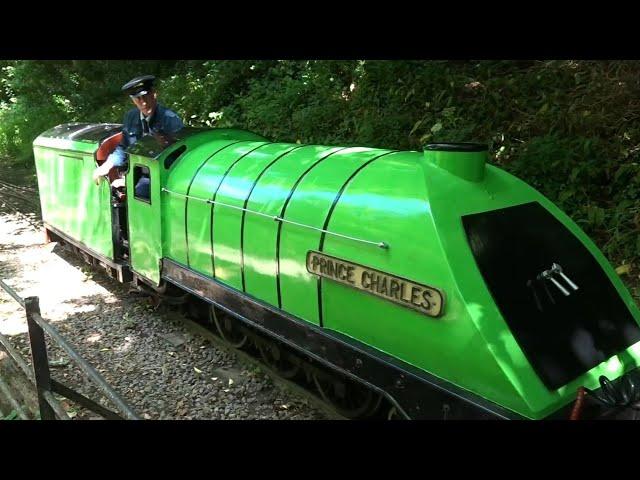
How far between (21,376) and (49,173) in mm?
5137

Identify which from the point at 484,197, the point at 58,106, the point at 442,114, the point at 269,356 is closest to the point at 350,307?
the point at 484,197

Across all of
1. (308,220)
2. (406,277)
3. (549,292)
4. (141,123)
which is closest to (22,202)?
(141,123)

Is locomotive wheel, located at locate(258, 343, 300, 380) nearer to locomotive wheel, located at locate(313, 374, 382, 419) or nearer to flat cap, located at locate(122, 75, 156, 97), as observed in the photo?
locomotive wheel, located at locate(313, 374, 382, 419)

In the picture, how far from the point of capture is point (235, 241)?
4988 millimetres

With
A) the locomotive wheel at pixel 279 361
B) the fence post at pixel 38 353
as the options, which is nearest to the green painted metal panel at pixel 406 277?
the locomotive wheel at pixel 279 361

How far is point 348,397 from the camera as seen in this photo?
4531mm

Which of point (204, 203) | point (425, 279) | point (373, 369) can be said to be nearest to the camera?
point (425, 279)

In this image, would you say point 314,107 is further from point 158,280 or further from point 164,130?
point 158,280

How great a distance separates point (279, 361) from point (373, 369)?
187 cm

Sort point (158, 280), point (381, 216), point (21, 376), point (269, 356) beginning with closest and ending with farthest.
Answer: point (381, 216) → point (21, 376) → point (269, 356) → point (158, 280)

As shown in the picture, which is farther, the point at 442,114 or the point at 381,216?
the point at 442,114

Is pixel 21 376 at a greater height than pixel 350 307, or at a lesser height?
lesser

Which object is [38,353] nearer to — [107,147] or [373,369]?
[373,369]

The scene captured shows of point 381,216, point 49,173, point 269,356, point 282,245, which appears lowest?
point 269,356
